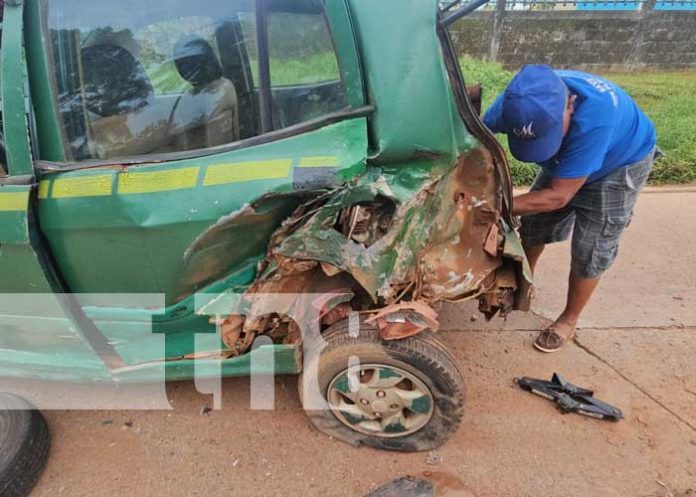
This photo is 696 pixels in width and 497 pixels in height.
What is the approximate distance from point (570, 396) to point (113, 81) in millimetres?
2401

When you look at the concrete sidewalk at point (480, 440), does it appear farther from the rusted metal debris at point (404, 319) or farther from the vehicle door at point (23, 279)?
the rusted metal debris at point (404, 319)

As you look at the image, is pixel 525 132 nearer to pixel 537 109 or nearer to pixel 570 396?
pixel 537 109

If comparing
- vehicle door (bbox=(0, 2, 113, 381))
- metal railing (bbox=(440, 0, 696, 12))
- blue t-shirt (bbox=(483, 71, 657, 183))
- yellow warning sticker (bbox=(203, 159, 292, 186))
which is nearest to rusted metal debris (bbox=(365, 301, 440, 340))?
yellow warning sticker (bbox=(203, 159, 292, 186))

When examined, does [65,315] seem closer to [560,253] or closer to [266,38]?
[266,38]

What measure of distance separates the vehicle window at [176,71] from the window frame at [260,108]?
16 millimetres

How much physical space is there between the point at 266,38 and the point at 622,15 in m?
8.48

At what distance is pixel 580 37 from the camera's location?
27.4ft

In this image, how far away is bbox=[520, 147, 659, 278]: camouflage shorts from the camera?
2447mm

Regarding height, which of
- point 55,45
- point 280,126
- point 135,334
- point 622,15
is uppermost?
point 622,15

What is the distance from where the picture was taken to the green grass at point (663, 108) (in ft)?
15.5

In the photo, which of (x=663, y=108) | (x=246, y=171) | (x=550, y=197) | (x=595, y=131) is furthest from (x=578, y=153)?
(x=663, y=108)

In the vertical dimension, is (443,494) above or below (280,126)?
below

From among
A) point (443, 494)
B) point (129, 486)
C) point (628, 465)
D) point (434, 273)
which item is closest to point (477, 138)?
point (434, 273)

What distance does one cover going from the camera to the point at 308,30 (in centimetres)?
186
